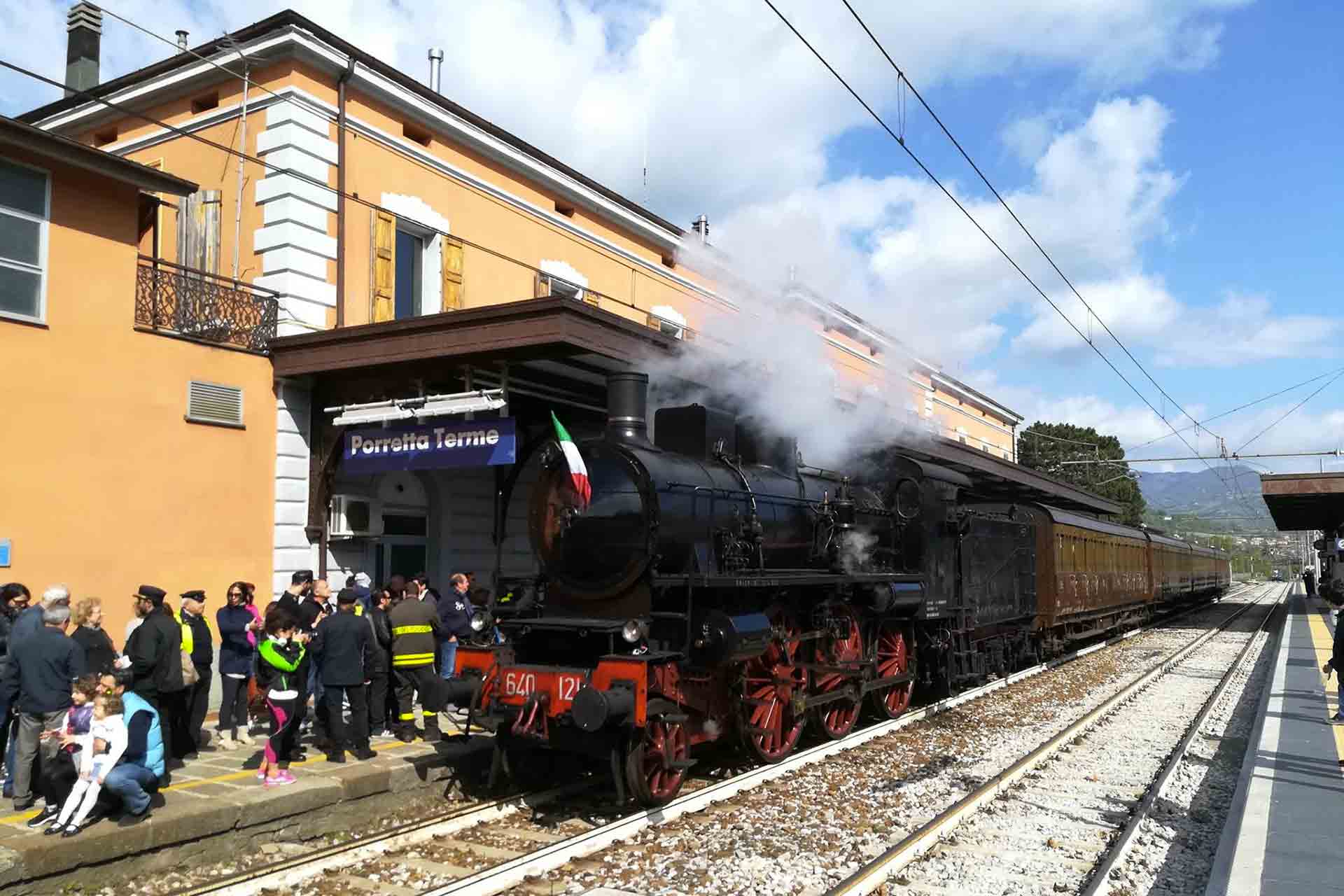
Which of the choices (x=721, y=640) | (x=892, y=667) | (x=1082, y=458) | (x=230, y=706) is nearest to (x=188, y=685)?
(x=230, y=706)

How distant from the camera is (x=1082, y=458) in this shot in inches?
2470

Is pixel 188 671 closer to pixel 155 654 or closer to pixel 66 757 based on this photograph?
pixel 155 654

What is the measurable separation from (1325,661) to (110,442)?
62.7ft

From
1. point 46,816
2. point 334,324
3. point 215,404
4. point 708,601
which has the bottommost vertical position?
point 46,816

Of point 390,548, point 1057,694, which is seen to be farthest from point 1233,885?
point 390,548

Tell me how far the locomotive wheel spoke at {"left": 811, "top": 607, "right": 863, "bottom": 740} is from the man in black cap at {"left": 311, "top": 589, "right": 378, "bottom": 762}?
4.39m

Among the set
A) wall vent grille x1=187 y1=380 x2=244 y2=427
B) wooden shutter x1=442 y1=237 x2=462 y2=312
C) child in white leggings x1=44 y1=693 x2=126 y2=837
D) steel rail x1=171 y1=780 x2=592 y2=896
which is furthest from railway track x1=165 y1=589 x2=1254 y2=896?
wooden shutter x1=442 y1=237 x2=462 y2=312

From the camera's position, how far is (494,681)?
7855 mm

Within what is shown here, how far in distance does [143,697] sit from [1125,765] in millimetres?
8724

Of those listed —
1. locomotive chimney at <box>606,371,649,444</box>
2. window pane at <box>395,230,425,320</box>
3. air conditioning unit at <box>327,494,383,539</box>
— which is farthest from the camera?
window pane at <box>395,230,425,320</box>

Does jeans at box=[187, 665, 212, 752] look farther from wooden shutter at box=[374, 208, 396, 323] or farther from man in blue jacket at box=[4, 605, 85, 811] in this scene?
wooden shutter at box=[374, 208, 396, 323]

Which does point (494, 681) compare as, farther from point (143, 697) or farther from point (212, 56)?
point (212, 56)

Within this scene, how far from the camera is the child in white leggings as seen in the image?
593 cm

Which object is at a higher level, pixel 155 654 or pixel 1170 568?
pixel 155 654
